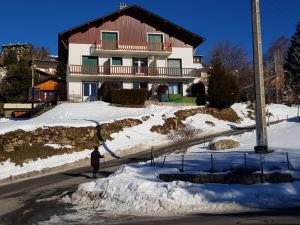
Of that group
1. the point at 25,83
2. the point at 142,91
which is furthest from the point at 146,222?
the point at 25,83

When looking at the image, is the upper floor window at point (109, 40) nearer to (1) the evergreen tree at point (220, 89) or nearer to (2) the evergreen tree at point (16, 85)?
(1) the evergreen tree at point (220, 89)

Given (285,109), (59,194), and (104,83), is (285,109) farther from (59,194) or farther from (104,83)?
(59,194)

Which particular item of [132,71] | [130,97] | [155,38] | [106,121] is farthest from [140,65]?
[106,121]

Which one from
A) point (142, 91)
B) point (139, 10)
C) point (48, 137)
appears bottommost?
point (48, 137)

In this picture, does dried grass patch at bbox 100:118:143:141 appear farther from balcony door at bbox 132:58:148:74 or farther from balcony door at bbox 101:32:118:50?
balcony door at bbox 101:32:118:50

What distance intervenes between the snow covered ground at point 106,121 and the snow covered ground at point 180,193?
895 cm

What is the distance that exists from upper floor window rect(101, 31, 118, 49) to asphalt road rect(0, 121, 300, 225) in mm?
24422

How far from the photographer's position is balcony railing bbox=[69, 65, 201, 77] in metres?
46.2

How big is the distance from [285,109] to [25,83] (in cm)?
3163

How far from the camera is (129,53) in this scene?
4841 centimetres

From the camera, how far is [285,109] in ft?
155

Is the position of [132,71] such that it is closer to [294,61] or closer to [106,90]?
[106,90]

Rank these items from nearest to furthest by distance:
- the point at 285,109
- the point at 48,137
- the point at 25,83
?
the point at 48,137
the point at 285,109
the point at 25,83

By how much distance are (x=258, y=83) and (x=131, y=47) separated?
28589 millimetres
